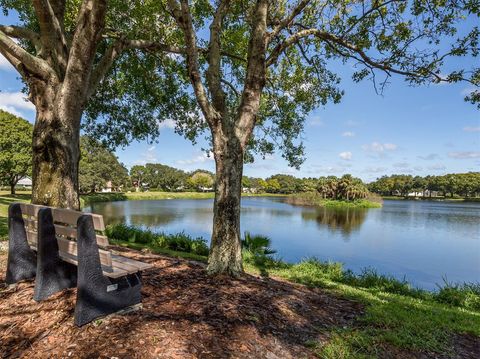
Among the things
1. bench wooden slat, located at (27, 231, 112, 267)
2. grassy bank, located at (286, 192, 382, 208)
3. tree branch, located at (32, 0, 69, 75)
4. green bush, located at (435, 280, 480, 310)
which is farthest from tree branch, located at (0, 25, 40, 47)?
grassy bank, located at (286, 192, 382, 208)

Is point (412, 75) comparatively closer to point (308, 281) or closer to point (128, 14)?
point (308, 281)

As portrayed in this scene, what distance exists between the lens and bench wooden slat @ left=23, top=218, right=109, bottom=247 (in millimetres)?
2967

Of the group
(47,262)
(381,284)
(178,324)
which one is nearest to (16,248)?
(47,262)

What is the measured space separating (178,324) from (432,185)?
113299mm

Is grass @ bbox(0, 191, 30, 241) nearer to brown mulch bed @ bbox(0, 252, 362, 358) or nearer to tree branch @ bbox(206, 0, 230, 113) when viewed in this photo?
brown mulch bed @ bbox(0, 252, 362, 358)

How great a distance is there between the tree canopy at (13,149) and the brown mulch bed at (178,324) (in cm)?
3107

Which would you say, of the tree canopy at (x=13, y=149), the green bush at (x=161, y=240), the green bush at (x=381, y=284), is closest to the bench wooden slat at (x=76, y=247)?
the green bush at (x=161, y=240)

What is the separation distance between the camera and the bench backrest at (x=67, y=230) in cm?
292

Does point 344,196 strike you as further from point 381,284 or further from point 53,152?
point 53,152

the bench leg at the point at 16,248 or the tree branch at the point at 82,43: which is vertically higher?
the tree branch at the point at 82,43

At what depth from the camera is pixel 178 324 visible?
115 inches

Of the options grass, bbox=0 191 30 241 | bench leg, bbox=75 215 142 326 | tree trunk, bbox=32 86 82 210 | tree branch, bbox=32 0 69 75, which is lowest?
grass, bbox=0 191 30 241

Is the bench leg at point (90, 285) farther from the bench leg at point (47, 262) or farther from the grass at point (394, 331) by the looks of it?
the grass at point (394, 331)

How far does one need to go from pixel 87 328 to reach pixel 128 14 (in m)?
8.12
